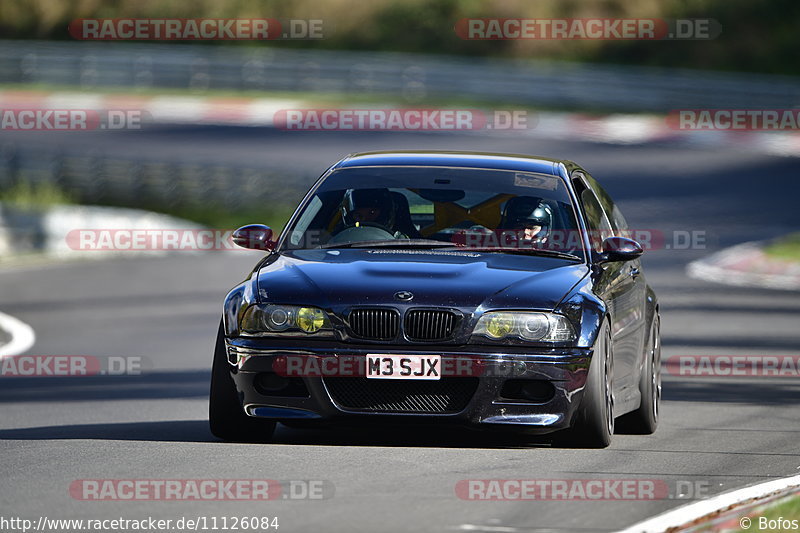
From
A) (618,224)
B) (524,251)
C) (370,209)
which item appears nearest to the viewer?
(524,251)

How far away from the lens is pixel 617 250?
9.34 metres

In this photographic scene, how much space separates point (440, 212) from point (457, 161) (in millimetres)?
511

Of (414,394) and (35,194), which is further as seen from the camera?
(35,194)

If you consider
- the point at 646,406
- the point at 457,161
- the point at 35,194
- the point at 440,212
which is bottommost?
the point at 35,194

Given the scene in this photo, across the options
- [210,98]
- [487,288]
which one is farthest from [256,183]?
[487,288]

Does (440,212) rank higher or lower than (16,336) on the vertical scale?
higher

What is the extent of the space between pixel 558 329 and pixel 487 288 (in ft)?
1.34

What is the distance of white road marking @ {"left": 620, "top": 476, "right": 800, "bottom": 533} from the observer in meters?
6.66

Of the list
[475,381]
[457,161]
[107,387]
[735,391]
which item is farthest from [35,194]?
[475,381]

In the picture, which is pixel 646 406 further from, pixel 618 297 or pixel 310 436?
pixel 310 436

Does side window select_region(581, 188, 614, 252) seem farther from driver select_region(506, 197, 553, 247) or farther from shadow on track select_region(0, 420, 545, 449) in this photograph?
shadow on track select_region(0, 420, 545, 449)

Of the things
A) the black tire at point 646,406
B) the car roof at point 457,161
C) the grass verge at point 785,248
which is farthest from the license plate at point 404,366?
the grass verge at point 785,248

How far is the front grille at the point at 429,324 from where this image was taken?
834 cm

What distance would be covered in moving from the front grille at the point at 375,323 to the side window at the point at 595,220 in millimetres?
1644
